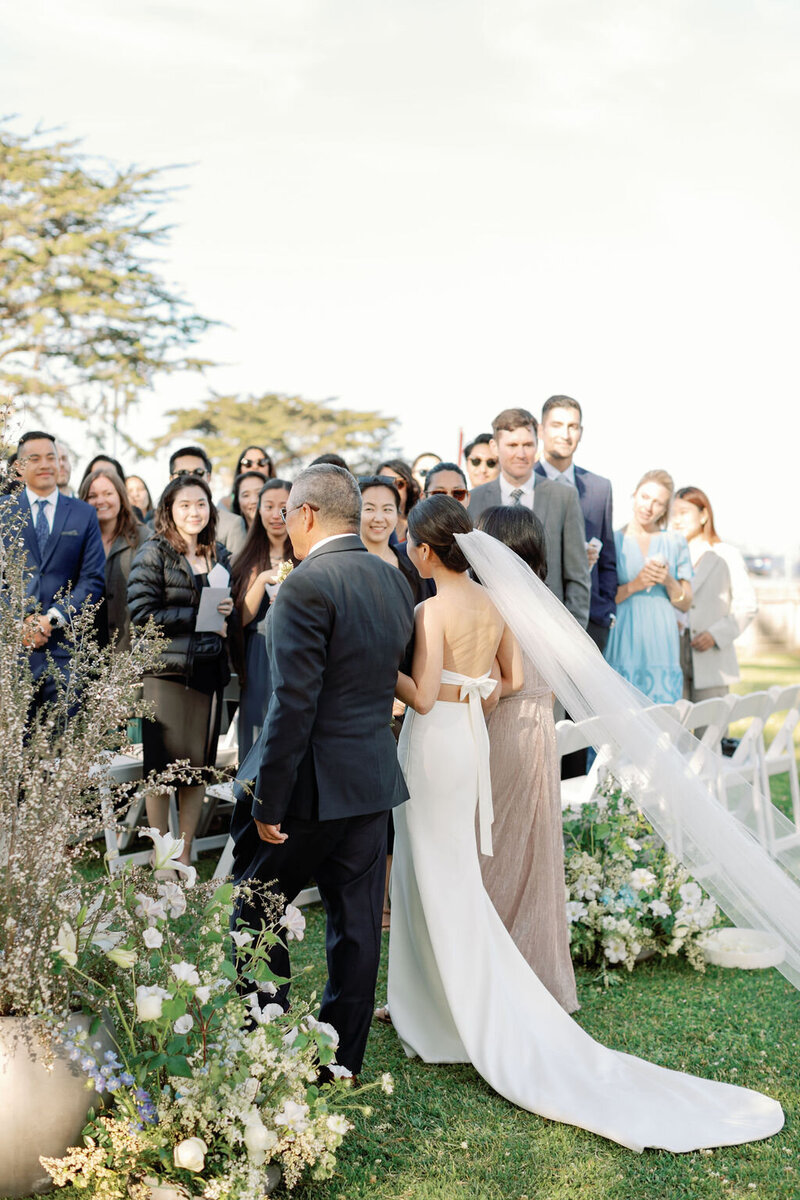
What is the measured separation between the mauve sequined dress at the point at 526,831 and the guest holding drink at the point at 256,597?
1.92 m

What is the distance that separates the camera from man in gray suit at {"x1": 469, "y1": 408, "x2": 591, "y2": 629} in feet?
21.1

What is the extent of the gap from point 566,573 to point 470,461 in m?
1.41

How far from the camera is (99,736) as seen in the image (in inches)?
118

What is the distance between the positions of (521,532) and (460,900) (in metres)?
1.47

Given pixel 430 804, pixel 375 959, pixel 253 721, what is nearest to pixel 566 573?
pixel 253 721

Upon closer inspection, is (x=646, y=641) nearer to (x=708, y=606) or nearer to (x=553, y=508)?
(x=553, y=508)

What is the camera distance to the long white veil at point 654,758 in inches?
161

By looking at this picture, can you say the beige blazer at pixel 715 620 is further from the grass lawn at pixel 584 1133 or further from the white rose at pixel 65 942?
the white rose at pixel 65 942

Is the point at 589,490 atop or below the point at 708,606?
atop

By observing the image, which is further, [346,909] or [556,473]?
[556,473]

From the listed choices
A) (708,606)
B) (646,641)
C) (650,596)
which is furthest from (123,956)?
(708,606)

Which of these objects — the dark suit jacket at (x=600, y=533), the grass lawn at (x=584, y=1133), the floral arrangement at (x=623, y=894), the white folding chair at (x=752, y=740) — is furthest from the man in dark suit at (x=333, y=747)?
the dark suit jacket at (x=600, y=533)

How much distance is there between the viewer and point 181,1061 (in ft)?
9.55

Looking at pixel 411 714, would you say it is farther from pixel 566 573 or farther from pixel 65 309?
pixel 65 309
